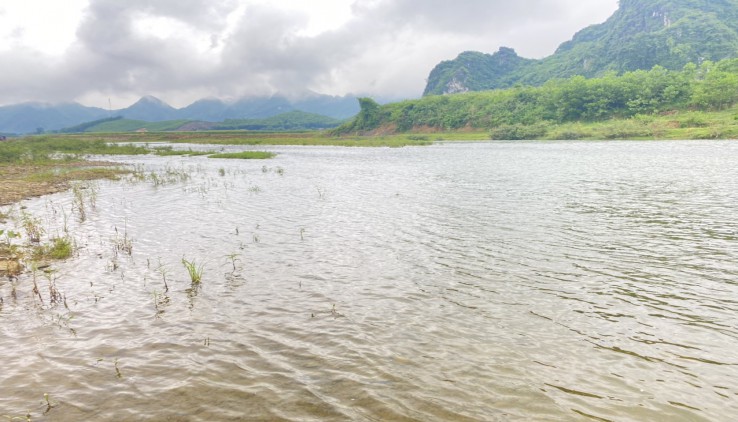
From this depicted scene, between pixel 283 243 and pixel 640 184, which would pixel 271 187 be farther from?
pixel 640 184

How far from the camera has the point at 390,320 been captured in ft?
32.3

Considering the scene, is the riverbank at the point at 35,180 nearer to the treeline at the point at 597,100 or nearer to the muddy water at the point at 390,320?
the muddy water at the point at 390,320

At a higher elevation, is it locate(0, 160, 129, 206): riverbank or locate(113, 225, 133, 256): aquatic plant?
locate(0, 160, 129, 206): riverbank

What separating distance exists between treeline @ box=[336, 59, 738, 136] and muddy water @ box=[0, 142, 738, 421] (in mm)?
110273

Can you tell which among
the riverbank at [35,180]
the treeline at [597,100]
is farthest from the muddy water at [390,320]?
the treeline at [597,100]

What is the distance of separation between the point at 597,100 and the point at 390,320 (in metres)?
153

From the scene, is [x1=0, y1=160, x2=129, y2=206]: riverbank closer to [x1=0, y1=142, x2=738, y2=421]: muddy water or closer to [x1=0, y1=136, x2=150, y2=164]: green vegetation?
[x1=0, y1=136, x2=150, y2=164]: green vegetation

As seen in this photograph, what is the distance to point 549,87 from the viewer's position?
16112cm

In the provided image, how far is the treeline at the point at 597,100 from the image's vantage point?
115062mm

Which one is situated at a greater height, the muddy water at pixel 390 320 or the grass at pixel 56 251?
the grass at pixel 56 251

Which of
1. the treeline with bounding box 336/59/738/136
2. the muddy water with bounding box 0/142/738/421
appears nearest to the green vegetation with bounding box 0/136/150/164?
the muddy water with bounding box 0/142/738/421

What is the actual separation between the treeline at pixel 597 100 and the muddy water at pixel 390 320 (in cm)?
11027

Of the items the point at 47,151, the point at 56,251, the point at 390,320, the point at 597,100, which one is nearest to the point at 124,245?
the point at 56,251

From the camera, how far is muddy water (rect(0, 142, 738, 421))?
677 centimetres
